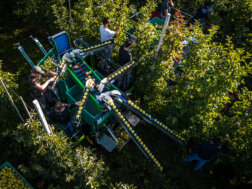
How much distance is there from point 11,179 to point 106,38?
15.0ft

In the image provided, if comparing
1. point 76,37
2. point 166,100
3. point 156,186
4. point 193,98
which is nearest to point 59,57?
point 76,37

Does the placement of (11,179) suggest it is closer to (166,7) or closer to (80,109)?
(80,109)

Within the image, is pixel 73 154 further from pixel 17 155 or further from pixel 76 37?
pixel 76 37

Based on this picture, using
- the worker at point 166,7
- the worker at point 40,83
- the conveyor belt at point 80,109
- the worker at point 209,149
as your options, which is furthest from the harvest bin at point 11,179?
the worker at point 166,7

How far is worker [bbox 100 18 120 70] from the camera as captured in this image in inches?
229

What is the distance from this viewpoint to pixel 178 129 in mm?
5383

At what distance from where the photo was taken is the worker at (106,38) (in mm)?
5828

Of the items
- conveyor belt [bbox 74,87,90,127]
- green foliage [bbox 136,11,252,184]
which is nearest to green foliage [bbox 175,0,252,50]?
green foliage [bbox 136,11,252,184]

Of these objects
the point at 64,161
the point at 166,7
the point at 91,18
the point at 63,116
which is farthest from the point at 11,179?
the point at 166,7

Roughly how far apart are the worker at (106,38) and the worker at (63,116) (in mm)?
1880

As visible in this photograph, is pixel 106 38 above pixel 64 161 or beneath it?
above

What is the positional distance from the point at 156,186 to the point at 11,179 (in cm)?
369

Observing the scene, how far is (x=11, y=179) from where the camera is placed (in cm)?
472

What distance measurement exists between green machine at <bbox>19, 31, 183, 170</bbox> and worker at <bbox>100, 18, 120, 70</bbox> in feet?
1.36
